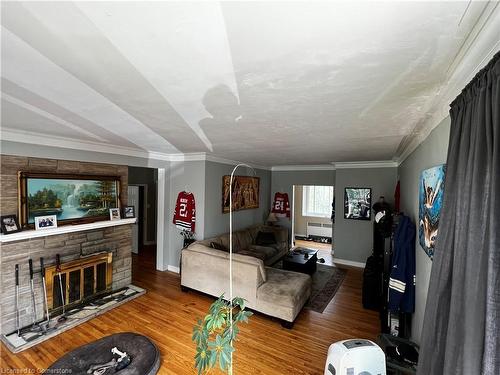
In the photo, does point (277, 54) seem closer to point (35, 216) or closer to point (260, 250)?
point (35, 216)

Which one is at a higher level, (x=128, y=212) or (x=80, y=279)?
(x=128, y=212)

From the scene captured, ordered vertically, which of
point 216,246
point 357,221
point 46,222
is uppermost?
point 46,222

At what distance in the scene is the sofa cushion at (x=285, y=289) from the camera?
9.89 ft

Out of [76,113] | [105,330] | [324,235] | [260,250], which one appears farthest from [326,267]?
[76,113]

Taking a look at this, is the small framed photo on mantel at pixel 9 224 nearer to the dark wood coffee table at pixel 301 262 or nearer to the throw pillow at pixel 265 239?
the dark wood coffee table at pixel 301 262

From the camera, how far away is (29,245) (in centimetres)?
289

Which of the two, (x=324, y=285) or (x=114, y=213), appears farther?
(x=324, y=285)

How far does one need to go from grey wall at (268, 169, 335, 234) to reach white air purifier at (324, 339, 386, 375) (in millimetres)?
4929

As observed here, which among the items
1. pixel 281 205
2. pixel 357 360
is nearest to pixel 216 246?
pixel 357 360

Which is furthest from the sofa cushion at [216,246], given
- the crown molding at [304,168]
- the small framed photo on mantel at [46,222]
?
the crown molding at [304,168]

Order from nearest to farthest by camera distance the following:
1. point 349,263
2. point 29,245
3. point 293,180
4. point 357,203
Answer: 1. point 29,245
2. point 357,203
3. point 349,263
4. point 293,180

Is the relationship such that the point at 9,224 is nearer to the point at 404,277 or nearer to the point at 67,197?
the point at 67,197

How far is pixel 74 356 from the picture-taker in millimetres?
2299

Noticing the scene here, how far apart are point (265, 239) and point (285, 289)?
259 cm
